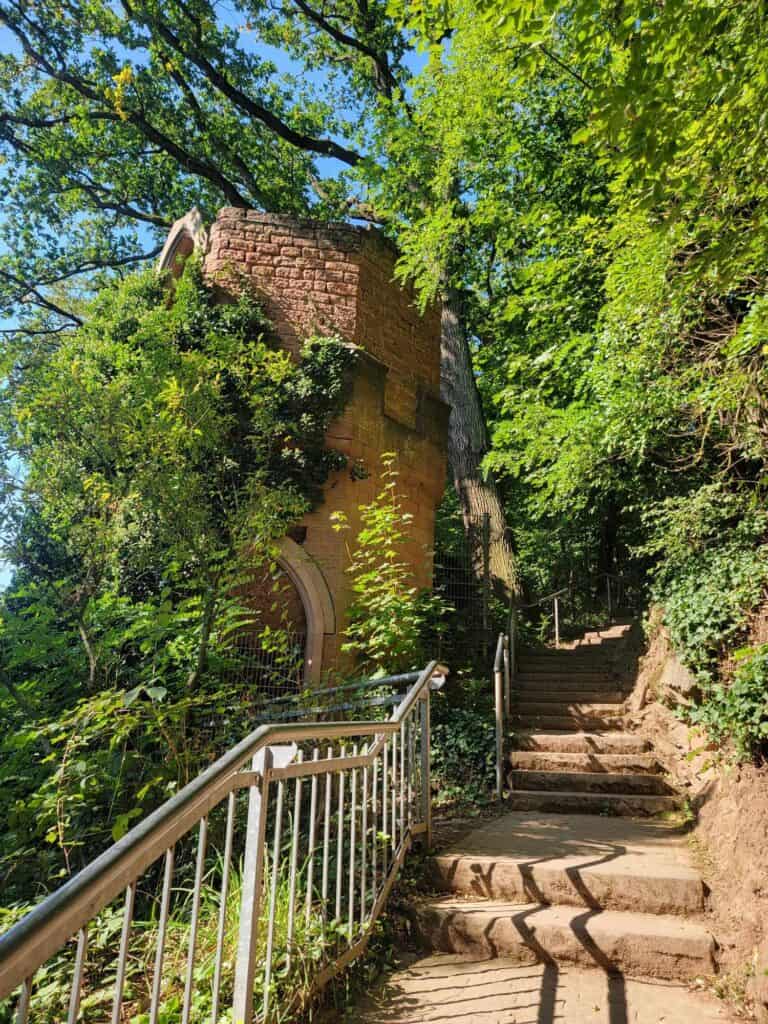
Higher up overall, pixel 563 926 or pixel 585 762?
pixel 585 762

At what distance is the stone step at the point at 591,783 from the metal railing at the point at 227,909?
171 centimetres

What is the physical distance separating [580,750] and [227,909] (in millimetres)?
4057

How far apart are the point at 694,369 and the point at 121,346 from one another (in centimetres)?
606

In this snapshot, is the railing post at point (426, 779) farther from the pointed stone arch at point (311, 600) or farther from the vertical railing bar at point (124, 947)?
the pointed stone arch at point (311, 600)

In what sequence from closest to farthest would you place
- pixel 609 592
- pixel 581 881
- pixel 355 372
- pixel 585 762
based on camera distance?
pixel 581 881 → pixel 585 762 → pixel 355 372 → pixel 609 592

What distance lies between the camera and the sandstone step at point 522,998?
231 centimetres

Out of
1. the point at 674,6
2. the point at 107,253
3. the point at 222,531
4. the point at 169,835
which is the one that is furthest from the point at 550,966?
the point at 107,253

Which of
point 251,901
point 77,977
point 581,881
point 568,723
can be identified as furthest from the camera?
point 568,723

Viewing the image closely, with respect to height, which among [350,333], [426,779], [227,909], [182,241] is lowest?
[227,909]

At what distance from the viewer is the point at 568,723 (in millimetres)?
6664

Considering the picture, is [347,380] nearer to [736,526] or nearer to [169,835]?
[736,526]

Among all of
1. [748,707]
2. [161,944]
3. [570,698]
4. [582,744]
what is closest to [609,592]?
[570,698]

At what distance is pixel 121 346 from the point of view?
739 cm

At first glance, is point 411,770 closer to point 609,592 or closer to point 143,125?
point 609,592
